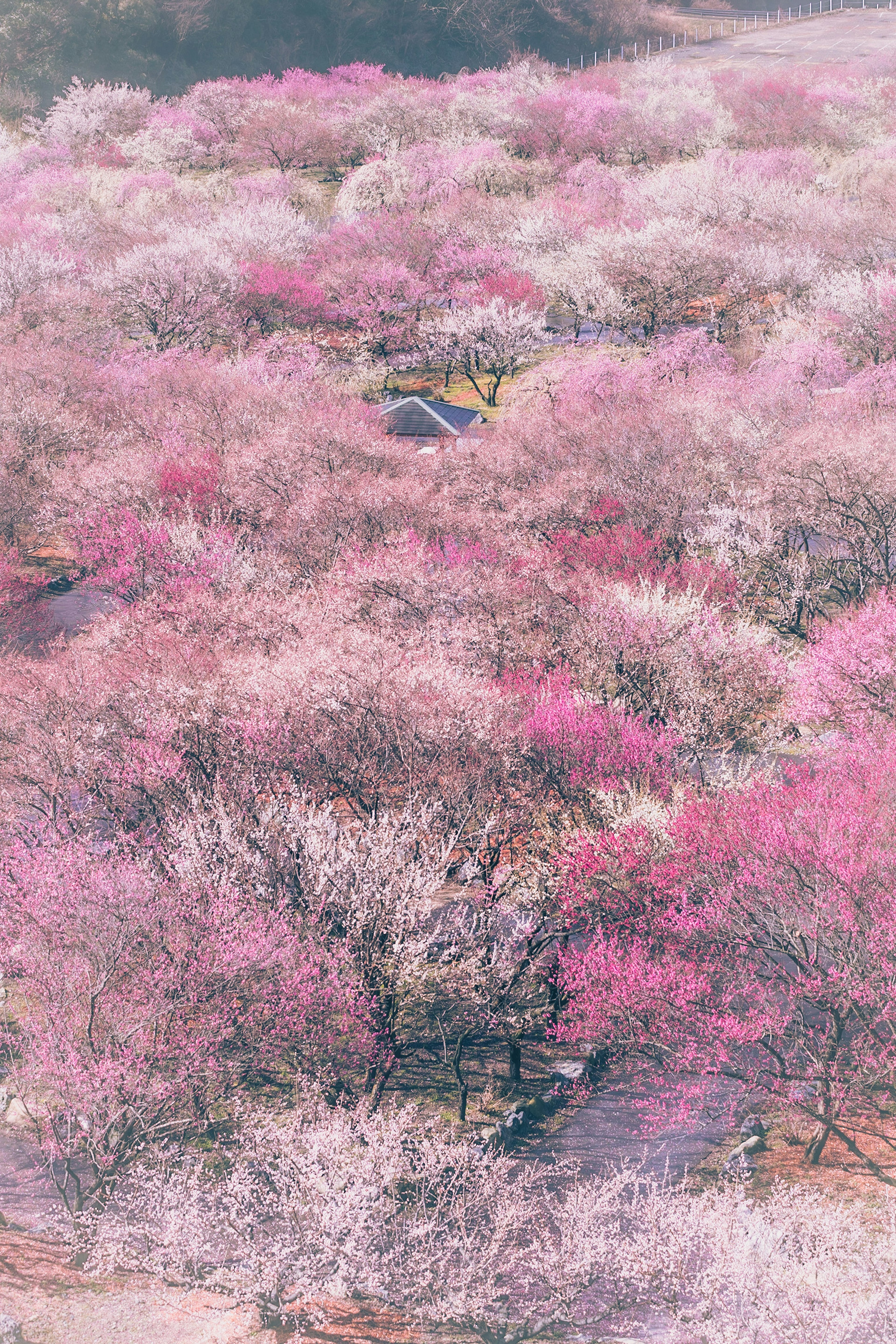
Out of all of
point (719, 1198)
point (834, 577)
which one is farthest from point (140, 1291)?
point (834, 577)

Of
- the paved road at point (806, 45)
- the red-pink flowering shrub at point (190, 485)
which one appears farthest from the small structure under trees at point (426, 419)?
the paved road at point (806, 45)

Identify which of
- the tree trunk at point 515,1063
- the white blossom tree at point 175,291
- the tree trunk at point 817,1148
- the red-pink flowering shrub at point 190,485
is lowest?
the tree trunk at point 515,1063

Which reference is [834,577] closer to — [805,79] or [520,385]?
[520,385]

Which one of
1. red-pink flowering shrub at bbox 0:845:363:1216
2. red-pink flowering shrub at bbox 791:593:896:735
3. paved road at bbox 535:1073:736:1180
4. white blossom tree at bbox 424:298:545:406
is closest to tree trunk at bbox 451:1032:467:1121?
paved road at bbox 535:1073:736:1180

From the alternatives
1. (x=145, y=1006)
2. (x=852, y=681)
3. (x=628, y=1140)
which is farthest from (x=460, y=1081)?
(x=852, y=681)

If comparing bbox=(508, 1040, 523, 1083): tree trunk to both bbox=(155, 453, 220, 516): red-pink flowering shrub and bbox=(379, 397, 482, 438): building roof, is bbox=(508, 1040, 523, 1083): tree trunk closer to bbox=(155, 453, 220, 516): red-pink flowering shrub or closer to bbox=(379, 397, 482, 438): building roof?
bbox=(155, 453, 220, 516): red-pink flowering shrub

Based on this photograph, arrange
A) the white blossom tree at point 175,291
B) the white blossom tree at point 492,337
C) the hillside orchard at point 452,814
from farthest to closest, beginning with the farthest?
1. the white blossom tree at point 175,291
2. the white blossom tree at point 492,337
3. the hillside orchard at point 452,814

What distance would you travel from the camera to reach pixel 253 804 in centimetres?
2267

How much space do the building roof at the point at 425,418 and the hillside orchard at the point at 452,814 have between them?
112 inches

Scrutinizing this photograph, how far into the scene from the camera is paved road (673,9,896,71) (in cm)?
11412

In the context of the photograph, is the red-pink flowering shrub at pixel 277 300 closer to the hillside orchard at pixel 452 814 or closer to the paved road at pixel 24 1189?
the hillside orchard at pixel 452 814

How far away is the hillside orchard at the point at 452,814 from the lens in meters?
16.5

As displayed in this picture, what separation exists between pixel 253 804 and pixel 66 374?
34086 mm

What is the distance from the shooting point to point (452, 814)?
2212 cm
